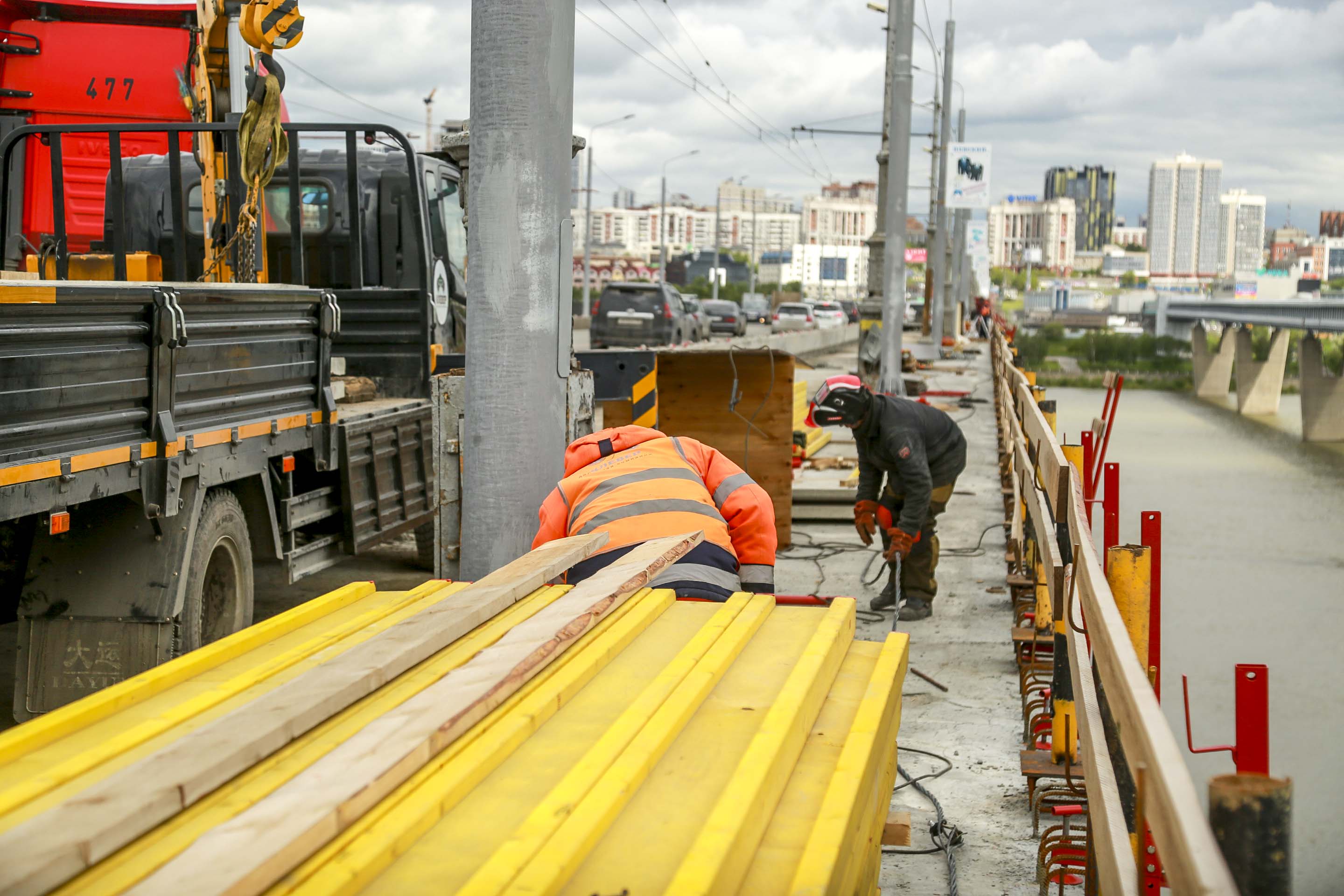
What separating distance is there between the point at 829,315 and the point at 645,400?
5642 cm

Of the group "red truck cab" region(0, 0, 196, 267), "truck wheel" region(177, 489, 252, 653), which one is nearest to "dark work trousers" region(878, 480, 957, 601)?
"truck wheel" region(177, 489, 252, 653)

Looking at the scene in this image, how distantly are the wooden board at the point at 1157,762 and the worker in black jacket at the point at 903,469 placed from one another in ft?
15.7

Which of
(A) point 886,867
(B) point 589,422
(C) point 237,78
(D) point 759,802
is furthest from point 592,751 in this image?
(C) point 237,78

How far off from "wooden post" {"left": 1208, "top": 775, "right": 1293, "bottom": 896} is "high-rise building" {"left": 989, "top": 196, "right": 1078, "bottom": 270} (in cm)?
18494

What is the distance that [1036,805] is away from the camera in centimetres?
482

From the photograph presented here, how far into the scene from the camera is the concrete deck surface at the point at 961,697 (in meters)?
4.65

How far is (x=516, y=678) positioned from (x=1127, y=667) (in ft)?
3.92

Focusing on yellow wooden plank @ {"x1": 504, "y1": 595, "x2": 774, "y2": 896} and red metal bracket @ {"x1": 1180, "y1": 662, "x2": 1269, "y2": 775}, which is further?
red metal bracket @ {"x1": 1180, "y1": 662, "x2": 1269, "y2": 775}

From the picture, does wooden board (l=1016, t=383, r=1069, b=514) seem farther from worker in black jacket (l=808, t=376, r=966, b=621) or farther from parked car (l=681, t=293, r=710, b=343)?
parked car (l=681, t=293, r=710, b=343)

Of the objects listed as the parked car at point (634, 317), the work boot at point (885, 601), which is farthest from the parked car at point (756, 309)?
the work boot at point (885, 601)

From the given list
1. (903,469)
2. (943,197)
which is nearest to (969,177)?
(943,197)

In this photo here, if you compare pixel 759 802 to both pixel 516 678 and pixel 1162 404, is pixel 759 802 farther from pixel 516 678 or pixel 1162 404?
pixel 1162 404

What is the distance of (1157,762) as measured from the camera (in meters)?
1.89

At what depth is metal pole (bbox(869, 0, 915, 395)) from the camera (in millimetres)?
15945
